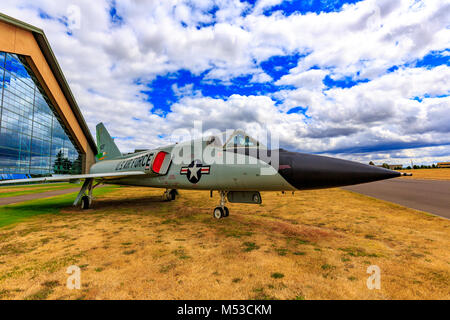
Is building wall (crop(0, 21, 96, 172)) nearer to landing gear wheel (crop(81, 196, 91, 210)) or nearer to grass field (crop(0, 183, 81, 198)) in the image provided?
grass field (crop(0, 183, 81, 198))

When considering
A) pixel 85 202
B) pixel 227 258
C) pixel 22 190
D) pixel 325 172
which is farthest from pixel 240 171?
pixel 22 190

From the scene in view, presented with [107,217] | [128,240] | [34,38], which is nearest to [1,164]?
[34,38]

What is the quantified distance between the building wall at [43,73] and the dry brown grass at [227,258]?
33.0 m

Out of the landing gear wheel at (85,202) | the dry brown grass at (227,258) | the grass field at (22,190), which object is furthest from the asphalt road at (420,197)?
the grass field at (22,190)

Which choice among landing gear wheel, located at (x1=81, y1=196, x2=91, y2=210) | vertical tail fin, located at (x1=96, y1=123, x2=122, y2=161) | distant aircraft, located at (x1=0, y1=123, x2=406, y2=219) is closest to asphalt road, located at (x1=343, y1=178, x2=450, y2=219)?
distant aircraft, located at (x1=0, y1=123, x2=406, y2=219)

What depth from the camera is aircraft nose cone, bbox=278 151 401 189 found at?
3738 mm

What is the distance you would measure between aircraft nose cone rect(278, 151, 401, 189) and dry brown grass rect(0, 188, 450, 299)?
1.33 m

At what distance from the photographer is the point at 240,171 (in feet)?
16.6

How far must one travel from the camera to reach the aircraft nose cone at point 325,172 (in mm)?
3738

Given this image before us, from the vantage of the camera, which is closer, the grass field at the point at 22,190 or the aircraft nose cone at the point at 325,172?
the aircraft nose cone at the point at 325,172

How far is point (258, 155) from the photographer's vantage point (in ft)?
16.1

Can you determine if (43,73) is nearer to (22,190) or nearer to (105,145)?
(22,190)

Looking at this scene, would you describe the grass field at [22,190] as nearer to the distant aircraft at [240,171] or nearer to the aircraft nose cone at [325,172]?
the distant aircraft at [240,171]
